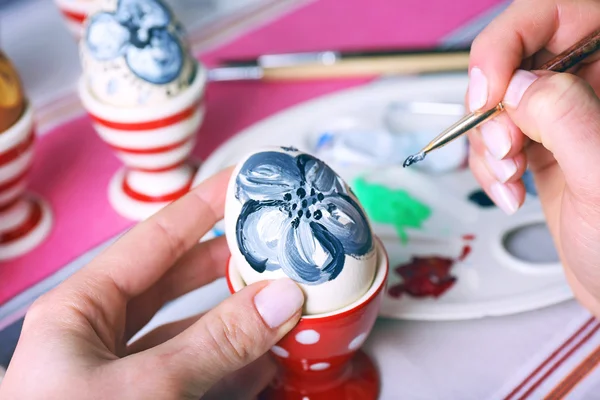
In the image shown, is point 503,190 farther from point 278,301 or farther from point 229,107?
point 229,107

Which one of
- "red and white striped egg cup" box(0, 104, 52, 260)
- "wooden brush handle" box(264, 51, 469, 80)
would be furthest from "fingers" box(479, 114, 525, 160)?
"red and white striped egg cup" box(0, 104, 52, 260)

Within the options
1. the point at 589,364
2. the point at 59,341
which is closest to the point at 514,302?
the point at 589,364

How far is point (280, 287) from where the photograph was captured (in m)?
0.48

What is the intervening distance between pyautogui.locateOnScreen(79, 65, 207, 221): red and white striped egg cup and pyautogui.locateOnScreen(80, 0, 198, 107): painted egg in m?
0.01

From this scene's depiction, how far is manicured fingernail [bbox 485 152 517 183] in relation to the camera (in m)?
0.65

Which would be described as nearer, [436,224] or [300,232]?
[300,232]

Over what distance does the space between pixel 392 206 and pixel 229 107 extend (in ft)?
1.08

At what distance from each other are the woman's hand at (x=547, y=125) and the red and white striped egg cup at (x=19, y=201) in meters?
0.46

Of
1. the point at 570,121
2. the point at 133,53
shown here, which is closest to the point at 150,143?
the point at 133,53

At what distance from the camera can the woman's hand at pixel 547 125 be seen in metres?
0.49

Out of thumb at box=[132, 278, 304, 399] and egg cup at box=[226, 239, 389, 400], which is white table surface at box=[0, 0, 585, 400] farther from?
thumb at box=[132, 278, 304, 399]

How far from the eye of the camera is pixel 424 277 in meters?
0.67

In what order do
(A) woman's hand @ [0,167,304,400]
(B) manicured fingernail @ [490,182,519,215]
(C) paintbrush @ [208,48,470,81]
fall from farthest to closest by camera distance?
(C) paintbrush @ [208,48,470,81]
(B) manicured fingernail @ [490,182,519,215]
(A) woman's hand @ [0,167,304,400]

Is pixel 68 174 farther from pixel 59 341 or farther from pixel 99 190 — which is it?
pixel 59 341
